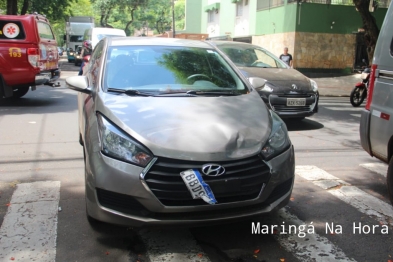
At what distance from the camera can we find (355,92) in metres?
12.1

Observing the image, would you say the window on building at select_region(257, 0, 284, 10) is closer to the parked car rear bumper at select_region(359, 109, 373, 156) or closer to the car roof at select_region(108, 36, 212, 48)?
the car roof at select_region(108, 36, 212, 48)

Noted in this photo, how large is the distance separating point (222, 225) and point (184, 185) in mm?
979

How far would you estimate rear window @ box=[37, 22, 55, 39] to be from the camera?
425 inches

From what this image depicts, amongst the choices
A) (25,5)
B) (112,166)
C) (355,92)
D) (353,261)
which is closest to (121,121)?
(112,166)

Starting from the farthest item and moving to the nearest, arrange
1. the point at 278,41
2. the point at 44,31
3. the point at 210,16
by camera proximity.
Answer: the point at 210,16, the point at 278,41, the point at 44,31

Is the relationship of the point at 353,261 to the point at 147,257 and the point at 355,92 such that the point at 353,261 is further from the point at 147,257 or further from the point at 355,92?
the point at 355,92

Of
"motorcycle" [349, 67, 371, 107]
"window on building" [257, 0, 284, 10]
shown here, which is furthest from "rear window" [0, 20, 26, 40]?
"window on building" [257, 0, 284, 10]

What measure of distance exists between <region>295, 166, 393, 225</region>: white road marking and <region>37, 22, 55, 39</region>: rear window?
8143 millimetres

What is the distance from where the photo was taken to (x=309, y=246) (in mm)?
3434

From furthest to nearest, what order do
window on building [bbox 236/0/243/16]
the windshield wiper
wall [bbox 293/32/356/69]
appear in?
window on building [bbox 236/0/243/16] < wall [bbox 293/32/356/69] < the windshield wiper

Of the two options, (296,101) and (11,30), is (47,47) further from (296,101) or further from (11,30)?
(296,101)

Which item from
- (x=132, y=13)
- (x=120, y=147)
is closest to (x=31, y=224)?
(x=120, y=147)

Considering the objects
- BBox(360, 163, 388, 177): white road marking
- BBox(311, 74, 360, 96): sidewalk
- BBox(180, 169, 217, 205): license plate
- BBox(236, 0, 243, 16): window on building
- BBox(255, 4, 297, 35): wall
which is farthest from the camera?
BBox(236, 0, 243, 16): window on building

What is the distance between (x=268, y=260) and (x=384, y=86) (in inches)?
87.8
